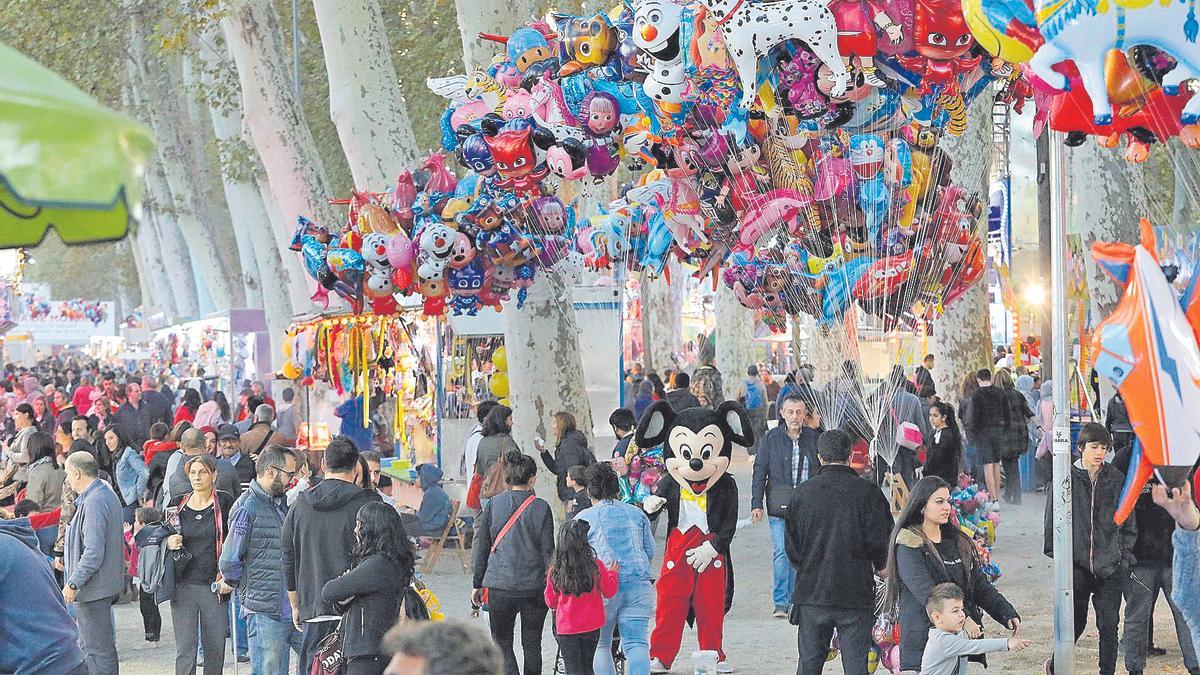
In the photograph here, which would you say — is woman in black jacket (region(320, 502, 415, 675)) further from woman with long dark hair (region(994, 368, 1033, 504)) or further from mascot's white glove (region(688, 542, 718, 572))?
woman with long dark hair (region(994, 368, 1033, 504))

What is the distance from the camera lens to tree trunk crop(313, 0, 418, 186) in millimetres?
17078

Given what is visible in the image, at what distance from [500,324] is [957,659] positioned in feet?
31.5

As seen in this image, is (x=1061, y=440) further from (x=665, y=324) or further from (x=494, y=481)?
(x=665, y=324)

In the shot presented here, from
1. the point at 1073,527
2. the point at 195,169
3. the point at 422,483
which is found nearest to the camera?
the point at 1073,527

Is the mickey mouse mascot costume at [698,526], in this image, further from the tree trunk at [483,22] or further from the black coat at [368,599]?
the tree trunk at [483,22]

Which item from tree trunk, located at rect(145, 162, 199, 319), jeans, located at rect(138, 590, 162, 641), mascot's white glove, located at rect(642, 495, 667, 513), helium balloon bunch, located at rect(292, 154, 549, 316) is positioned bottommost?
jeans, located at rect(138, 590, 162, 641)

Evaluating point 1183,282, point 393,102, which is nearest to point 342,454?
point 1183,282

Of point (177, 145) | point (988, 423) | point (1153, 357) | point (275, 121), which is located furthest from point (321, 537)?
point (177, 145)

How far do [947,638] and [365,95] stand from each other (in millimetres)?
12218

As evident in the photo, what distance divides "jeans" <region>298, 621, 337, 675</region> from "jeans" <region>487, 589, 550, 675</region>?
1.05 meters

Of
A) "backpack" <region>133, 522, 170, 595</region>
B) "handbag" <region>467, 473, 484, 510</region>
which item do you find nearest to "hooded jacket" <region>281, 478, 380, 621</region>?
"backpack" <region>133, 522, 170, 595</region>

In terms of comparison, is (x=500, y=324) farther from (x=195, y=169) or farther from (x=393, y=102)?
(x=195, y=169)

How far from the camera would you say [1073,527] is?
27.4 feet

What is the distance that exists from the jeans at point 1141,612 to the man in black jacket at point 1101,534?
0.22 feet
